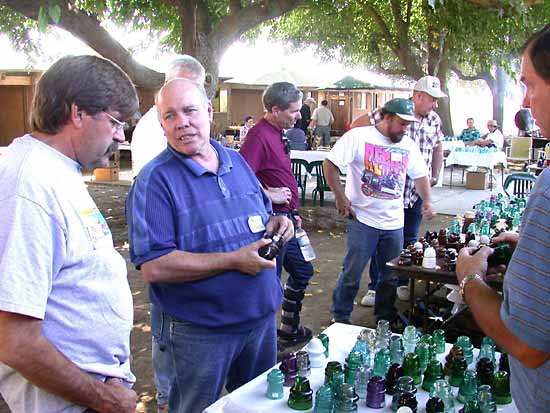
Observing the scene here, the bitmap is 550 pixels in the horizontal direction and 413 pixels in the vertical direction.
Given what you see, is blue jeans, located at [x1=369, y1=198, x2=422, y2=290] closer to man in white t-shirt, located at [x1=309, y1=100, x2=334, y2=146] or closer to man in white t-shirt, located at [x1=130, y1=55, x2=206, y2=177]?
man in white t-shirt, located at [x1=130, y1=55, x2=206, y2=177]

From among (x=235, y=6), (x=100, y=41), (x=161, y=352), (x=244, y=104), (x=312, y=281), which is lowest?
(x=312, y=281)

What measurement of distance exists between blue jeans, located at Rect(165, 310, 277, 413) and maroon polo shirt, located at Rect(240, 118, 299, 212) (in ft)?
6.64

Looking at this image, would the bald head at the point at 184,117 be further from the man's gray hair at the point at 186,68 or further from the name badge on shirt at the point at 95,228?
the man's gray hair at the point at 186,68

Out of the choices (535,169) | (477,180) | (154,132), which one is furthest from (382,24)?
(154,132)

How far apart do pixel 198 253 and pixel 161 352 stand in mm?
741

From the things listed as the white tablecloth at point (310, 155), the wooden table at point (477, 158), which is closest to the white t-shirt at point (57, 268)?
the white tablecloth at point (310, 155)

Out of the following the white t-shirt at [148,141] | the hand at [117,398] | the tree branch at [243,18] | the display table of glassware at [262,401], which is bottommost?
the display table of glassware at [262,401]

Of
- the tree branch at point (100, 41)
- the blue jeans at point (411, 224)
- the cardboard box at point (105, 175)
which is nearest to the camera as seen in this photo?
the blue jeans at point (411, 224)

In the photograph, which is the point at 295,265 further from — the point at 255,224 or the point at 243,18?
the point at 243,18

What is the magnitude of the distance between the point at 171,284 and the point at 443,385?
108cm

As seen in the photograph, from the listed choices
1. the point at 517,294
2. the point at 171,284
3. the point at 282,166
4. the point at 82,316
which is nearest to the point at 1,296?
the point at 82,316

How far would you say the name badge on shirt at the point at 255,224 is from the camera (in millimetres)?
2479

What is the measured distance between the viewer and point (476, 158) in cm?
1329

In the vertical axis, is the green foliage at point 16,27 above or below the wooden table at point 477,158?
above
